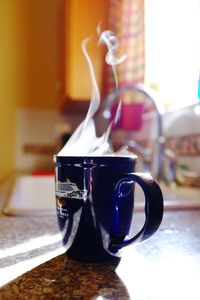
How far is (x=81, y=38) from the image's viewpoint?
2.03 meters

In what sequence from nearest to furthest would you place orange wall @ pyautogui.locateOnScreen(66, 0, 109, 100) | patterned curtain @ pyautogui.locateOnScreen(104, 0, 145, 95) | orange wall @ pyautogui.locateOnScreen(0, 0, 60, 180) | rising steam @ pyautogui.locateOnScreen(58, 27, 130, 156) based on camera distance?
rising steam @ pyautogui.locateOnScreen(58, 27, 130, 156) → patterned curtain @ pyautogui.locateOnScreen(104, 0, 145, 95) → orange wall @ pyautogui.locateOnScreen(66, 0, 109, 100) → orange wall @ pyautogui.locateOnScreen(0, 0, 60, 180)

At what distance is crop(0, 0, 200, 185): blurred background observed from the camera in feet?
4.57

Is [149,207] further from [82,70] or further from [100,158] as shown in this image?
[82,70]

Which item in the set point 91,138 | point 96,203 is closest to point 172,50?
point 91,138

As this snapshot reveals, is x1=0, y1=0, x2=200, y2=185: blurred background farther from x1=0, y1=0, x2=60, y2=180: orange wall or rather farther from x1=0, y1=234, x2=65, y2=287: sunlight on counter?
x1=0, y1=234, x2=65, y2=287: sunlight on counter

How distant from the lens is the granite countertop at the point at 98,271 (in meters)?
0.32

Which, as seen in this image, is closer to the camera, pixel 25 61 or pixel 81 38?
pixel 81 38

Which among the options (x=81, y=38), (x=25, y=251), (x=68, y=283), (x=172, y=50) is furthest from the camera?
(x=81, y=38)

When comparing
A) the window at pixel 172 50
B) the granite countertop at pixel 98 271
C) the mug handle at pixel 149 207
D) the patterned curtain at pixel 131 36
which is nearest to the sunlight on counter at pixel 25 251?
the granite countertop at pixel 98 271

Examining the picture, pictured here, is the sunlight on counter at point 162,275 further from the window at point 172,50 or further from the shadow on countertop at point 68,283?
the window at point 172,50

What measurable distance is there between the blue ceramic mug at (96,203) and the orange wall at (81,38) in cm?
162

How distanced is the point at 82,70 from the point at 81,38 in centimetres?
17

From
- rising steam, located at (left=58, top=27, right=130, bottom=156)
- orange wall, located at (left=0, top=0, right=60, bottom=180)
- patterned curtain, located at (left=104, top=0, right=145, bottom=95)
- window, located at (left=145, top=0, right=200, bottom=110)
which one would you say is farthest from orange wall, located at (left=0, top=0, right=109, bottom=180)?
rising steam, located at (left=58, top=27, right=130, bottom=156)

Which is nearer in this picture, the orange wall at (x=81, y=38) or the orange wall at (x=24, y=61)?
the orange wall at (x=81, y=38)
